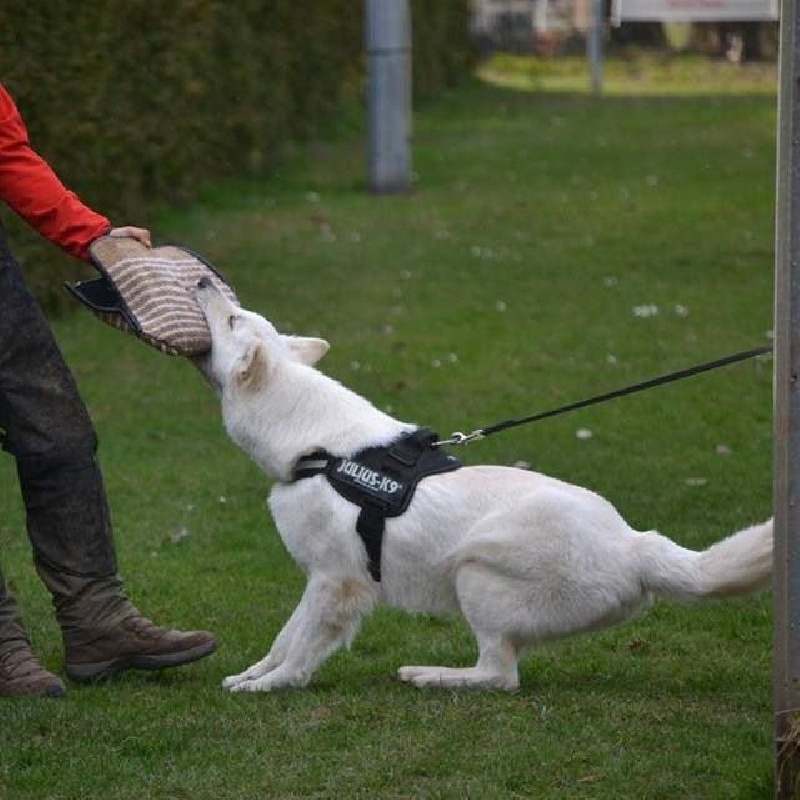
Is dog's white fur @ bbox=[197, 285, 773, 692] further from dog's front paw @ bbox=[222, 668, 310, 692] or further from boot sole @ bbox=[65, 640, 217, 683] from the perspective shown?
boot sole @ bbox=[65, 640, 217, 683]

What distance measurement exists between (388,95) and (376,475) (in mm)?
13522

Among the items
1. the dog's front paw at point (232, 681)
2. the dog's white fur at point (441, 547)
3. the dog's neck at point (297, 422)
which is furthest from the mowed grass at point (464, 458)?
the dog's neck at point (297, 422)

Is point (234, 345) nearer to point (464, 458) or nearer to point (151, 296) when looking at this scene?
point (151, 296)

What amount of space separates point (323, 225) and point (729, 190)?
14.5 feet

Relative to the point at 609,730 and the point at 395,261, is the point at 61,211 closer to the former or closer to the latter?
the point at 609,730

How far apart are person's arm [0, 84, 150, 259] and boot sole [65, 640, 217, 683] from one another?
1221 mm

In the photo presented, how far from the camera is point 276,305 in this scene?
490 inches

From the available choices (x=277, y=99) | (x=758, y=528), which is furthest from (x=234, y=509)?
(x=277, y=99)

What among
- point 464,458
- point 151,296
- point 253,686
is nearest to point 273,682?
point 253,686

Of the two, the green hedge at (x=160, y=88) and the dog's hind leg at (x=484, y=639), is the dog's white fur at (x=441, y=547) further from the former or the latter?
the green hedge at (x=160, y=88)

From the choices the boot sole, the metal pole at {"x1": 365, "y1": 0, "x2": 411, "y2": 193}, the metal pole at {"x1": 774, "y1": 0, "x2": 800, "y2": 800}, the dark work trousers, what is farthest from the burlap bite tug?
the metal pole at {"x1": 365, "y1": 0, "x2": 411, "y2": 193}

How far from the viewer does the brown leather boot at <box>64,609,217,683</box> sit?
534cm

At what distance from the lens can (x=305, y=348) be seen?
5.59m

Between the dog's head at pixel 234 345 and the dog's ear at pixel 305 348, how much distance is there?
0.15m
